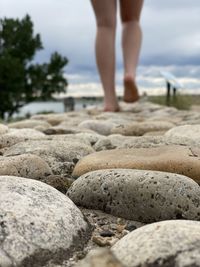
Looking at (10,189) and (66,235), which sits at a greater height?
(10,189)

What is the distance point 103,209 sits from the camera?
73.0 inches

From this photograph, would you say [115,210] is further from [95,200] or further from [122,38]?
[122,38]

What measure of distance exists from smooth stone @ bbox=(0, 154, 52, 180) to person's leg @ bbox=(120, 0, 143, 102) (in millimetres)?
3600

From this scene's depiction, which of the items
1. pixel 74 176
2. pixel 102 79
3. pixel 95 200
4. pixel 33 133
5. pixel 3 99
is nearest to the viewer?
pixel 95 200

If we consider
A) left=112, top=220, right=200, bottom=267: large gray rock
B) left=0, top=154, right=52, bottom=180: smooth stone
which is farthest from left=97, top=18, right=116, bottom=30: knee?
left=112, top=220, right=200, bottom=267: large gray rock

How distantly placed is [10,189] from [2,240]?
0.79 ft

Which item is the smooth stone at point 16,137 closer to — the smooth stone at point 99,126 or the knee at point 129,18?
the smooth stone at point 99,126

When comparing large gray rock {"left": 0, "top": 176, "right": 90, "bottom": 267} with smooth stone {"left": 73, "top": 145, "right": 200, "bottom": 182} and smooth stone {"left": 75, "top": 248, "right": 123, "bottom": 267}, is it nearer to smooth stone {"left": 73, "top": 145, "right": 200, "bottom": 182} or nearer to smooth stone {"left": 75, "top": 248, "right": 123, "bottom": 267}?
smooth stone {"left": 75, "top": 248, "right": 123, "bottom": 267}

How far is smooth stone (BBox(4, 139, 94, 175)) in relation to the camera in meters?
2.47

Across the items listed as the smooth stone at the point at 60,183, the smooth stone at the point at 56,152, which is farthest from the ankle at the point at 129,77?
the smooth stone at the point at 60,183

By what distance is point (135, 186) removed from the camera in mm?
1753

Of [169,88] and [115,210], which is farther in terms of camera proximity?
[169,88]

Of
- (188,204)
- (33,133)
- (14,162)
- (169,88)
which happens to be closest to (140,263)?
(188,204)

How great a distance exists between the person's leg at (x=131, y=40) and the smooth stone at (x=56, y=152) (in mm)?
3066
